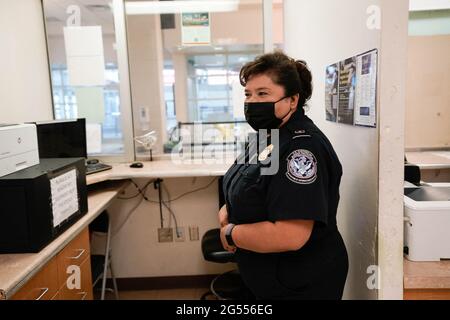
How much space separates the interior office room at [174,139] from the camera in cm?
132

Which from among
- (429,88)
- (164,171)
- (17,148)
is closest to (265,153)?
(17,148)

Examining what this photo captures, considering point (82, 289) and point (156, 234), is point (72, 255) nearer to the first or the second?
point (82, 289)

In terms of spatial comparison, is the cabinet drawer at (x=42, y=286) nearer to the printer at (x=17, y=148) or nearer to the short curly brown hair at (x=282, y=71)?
the printer at (x=17, y=148)

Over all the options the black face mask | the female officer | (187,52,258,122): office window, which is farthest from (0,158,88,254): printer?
(187,52,258,122): office window

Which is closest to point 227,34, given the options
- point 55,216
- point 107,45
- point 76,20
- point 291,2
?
point 291,2

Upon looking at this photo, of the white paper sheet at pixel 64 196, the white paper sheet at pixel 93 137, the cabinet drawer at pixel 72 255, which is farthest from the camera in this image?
the white paper sheet at pixel 93 137

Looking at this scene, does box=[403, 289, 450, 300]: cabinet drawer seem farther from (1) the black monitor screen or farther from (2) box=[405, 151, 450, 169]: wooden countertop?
(1) the black monitor screen

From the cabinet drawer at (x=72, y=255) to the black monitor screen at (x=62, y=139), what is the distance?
0.66 meters

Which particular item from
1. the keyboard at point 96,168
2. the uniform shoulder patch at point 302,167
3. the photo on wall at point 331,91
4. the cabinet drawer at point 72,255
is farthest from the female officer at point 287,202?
the keyboard at point 96,168

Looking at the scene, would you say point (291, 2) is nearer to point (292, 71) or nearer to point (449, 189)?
point (292, 71)

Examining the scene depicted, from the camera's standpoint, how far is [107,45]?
8.91 feet

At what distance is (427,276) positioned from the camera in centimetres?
123

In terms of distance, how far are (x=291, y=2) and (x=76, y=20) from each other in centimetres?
158

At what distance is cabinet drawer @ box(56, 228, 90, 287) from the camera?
1.61 meters
